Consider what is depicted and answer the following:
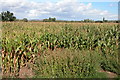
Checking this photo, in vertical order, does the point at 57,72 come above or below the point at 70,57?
below

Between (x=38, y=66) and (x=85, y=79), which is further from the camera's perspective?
(x=38, y=66)

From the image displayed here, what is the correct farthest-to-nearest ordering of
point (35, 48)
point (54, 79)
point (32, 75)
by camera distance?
point (35, 48)
point (32, 75)
point (54, 79)

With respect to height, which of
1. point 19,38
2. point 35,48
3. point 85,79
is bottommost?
point 85,79

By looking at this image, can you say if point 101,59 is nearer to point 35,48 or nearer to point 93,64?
point 93,64

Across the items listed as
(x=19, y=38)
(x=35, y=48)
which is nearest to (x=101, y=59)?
(x=35, y=48)

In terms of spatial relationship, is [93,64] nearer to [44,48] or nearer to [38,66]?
[38,66]

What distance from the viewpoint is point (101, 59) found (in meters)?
6.48

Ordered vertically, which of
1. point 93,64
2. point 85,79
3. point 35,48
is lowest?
point 85,79

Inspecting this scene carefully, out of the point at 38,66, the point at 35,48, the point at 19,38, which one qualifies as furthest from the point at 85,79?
the point at 19,38

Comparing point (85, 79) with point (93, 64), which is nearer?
point (85, 79)

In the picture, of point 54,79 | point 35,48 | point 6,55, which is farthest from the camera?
point 35,48

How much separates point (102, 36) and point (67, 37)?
1905 millimetres

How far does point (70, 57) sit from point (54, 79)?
0.94 metres

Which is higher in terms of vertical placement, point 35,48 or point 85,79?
point 35,48
